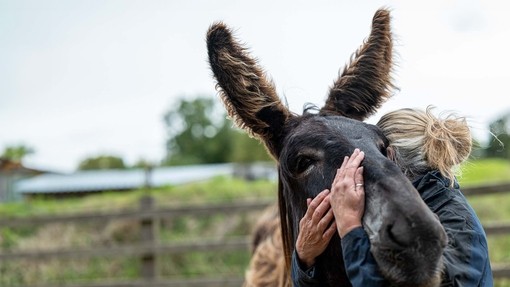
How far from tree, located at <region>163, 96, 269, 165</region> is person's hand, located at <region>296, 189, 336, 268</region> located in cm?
4829

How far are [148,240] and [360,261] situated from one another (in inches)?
265

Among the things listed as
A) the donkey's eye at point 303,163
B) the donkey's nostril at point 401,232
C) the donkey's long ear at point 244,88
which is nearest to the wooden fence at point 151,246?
the donkey's long ear at point 244,88

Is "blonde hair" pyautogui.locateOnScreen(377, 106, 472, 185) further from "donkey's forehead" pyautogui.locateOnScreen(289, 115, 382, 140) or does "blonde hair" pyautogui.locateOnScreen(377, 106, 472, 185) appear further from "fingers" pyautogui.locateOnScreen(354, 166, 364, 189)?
"fingers" pyautogui.locateOnScreen(354, 166, 364, 189)

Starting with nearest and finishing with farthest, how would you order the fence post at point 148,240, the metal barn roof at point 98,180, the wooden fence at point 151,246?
the wooden fence at point 151,246, the fence post at point 148,240, the metal barn roof at point 98,180

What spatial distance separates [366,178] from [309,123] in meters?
0.54

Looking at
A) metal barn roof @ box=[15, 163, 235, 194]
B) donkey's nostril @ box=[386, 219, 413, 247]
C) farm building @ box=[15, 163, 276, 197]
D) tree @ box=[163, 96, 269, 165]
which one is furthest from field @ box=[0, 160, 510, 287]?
tree @ box=[163, 96, 269, 165]

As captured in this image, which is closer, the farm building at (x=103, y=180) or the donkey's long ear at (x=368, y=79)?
the donkey's long ear at (x=368, y=79)

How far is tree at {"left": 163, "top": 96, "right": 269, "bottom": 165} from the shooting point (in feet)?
186

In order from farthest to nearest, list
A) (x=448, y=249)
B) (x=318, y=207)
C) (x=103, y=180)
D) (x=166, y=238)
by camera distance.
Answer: (x=103, y=180) → (x=166, y=238) → (x=318, y=207) → (x=448, y=249)

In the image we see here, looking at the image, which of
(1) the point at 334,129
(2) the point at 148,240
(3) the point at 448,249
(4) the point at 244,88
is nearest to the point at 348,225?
(3) the point at 448,249

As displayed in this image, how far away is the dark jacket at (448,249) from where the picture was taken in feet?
7.17

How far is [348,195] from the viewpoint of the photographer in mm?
2242

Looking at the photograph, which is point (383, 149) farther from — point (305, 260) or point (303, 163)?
point (305, 260)

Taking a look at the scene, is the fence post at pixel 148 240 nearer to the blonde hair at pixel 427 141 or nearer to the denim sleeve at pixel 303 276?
the denim sleeve at pixel 303 276
